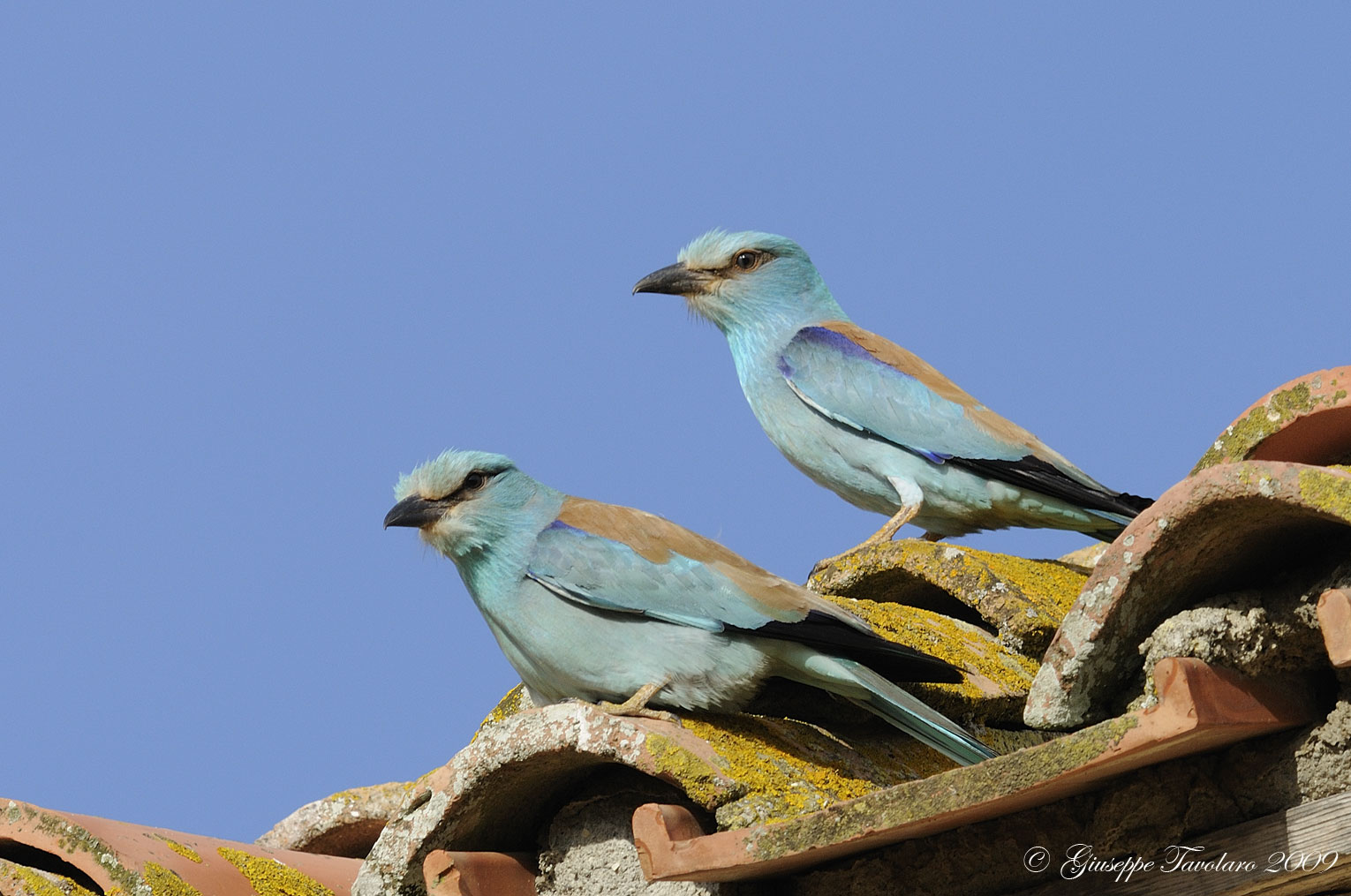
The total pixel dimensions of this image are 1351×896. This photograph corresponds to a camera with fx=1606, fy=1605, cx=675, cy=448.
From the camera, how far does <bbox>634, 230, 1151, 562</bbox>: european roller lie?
21.8 feet

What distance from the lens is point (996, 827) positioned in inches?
148

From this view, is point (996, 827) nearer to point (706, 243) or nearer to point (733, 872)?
point (733, 872)

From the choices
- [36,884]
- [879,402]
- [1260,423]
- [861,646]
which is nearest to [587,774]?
[861,646]

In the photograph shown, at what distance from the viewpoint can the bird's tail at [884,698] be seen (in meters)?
4.52

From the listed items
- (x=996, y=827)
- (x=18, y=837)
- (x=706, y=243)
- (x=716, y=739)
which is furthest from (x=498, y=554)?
(x=706, y=243)

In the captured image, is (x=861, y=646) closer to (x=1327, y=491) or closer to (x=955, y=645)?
(x=955, y=645)

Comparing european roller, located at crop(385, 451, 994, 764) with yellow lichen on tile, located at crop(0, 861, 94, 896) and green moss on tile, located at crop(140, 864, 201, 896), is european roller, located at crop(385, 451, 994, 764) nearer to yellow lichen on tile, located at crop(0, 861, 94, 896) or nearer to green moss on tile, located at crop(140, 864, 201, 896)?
green moss on tile, located at crop(140, 864, 201, 896)

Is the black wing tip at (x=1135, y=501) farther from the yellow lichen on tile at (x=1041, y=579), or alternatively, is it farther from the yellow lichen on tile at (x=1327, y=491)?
the yellow lichen on tile at (x=1327, y=491)

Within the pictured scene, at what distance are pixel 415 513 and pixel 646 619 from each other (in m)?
1.03

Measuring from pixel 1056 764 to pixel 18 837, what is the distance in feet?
10.4

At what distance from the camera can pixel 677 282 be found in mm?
7832

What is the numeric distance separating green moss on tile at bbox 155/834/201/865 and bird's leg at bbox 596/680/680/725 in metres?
1.40

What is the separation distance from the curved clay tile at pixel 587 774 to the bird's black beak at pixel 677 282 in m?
3.54

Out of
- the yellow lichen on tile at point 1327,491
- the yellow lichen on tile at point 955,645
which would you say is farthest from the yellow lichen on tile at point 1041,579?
the yellow lichen on tile at point 1327,491
